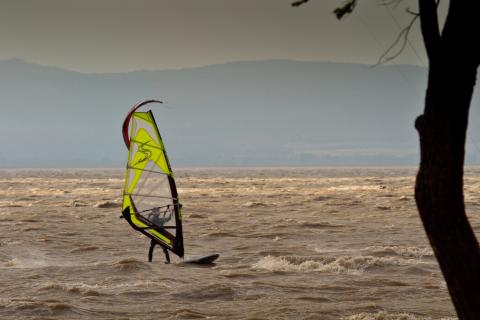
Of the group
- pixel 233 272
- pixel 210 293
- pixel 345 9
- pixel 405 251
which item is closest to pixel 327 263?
pixel 233 272

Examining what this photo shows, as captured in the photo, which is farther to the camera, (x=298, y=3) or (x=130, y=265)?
(x=130, y=265)

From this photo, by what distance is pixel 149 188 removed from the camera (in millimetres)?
18531

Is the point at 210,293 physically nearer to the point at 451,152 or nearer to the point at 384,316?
the point at 384,316

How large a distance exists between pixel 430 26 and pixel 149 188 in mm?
11287

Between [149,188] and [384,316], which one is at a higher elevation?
[149,188]

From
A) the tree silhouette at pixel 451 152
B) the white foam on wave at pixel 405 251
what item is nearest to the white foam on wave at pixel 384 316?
the tree silhouette at pixel 451 152

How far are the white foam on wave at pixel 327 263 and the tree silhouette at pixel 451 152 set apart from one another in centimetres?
959

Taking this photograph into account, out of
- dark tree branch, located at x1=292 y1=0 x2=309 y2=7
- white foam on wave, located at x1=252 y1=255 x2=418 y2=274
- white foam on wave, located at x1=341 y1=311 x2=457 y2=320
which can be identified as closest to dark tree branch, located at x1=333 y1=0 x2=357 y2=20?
dark tree branch, located at x1=292 y1=0 x2=309 y2=7

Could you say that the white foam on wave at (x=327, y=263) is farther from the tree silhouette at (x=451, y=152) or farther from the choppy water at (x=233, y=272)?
the tree silhouette at (x=451, y=152)

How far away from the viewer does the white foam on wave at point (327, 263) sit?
710 inches

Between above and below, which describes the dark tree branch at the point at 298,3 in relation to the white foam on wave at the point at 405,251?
above

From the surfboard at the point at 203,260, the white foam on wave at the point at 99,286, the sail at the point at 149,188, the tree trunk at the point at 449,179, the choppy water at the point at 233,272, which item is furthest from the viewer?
the surfboard at the point at 203,260

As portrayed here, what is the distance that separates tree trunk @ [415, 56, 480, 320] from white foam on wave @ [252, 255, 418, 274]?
377 inches

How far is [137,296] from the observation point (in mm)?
14734
